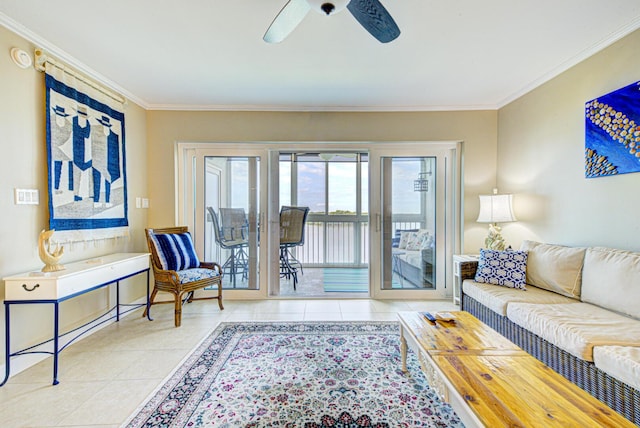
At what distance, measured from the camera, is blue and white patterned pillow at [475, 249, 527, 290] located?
8.31ft

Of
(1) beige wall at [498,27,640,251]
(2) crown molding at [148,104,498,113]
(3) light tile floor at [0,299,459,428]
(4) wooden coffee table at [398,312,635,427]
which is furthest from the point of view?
(2) crown molding at [148,104,498,113]

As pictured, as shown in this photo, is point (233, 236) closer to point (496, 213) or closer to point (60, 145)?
point (60, 145)

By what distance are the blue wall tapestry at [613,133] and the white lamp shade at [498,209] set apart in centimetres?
78

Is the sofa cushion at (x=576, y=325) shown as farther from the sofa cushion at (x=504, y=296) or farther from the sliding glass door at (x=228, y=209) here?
the sliding glass door at (x=228, y=209)

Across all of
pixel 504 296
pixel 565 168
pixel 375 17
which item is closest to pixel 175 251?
pixel 375 17

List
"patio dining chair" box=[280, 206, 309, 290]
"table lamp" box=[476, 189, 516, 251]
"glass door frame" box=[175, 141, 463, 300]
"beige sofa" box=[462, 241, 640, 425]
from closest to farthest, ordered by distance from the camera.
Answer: "beige sofa" box=[462, 241, 640, 425], "table lamp" box=[476, 189, 516, 251], "glass door frame" box=[175, 141, 463, 300], "patio dining chair" box=[280, 206, 309, 290]

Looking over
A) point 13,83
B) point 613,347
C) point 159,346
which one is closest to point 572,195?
point 613,347

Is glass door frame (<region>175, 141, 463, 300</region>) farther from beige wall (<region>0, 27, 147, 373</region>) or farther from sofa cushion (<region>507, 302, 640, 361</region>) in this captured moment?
sofa cushion (<region>507, 302, 640, 361</region>)

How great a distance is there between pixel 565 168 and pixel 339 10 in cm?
252

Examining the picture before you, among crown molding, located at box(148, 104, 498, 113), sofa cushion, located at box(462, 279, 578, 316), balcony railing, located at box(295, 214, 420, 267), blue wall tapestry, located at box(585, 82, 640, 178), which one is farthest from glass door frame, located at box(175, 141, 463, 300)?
balcony railing, located at box(295, 214, 420, 267)

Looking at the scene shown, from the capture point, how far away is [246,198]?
373 centimetres

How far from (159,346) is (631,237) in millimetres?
3802

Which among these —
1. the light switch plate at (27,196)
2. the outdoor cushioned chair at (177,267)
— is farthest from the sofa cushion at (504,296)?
the light switch plate at (27,196)

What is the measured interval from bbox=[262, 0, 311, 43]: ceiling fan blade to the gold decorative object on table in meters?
2.09
